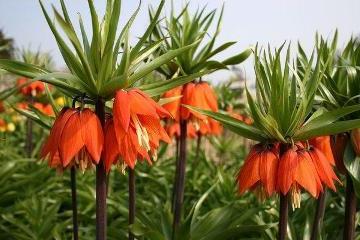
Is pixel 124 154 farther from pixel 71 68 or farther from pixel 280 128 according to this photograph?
pixel 280 128

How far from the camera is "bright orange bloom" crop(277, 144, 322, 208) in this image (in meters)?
1.52

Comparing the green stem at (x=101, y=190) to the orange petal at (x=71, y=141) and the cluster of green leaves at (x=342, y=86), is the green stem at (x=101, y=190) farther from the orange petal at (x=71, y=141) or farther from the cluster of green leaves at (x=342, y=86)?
the cluster of green leaves at (x=342, y=86)

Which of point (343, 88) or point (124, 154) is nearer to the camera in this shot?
point (124, 154)

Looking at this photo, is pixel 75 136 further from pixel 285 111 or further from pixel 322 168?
pixel 322 168

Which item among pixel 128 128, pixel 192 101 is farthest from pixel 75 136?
pixel 192 101

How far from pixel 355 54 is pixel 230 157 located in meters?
4.09

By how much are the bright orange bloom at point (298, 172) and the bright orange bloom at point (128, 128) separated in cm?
42

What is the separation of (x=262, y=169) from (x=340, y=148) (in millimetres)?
478

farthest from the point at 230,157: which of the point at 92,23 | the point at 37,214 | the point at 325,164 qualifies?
the point at 92,23

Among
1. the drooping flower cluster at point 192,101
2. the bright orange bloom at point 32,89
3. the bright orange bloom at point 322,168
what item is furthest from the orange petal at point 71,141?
the bright orange bloom at point 32,89

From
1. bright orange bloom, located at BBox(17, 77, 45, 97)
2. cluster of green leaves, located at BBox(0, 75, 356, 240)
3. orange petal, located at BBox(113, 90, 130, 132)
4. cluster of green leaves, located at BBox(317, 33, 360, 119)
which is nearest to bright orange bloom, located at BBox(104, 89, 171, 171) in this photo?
orange petal, located at BBox(113, 90, 130, 132)

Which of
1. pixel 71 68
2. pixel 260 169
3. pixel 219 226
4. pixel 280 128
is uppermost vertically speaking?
pixel 71 68

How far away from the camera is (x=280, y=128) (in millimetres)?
1589

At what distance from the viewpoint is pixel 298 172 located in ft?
5.02
